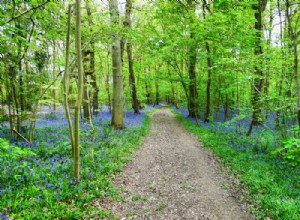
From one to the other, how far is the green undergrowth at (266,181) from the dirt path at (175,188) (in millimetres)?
485

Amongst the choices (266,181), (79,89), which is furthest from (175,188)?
(79,89)

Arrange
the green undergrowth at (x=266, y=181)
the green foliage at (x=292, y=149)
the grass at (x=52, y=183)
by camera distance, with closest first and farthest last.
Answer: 1. the grass at (x=52, y=183)
2. the green undergrowth at (x=266, y=181)
3. the green foliage at (x=292, y=149)

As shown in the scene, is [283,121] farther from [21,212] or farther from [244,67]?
[21,212]

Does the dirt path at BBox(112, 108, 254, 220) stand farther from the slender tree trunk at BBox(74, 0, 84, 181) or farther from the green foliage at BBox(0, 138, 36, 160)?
the green foliage at BBox(0, 138, 36, 160)

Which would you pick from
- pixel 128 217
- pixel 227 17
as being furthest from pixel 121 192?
pixel 227 17

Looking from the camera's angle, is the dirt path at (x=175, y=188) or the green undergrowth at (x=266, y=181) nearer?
the green undergrowth at (x=266, y=181)

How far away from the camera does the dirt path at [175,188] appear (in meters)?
4.41

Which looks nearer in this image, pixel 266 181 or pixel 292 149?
pixel 292 149

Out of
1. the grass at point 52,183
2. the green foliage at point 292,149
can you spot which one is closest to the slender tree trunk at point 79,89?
the grass at point 52,183

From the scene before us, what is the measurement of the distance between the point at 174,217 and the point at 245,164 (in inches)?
156

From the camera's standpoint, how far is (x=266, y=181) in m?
5.50

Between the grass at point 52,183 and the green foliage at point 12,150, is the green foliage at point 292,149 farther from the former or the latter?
the green foliage at point 12,150

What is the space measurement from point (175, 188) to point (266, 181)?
2657 mm

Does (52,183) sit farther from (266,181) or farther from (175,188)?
(266,181)
